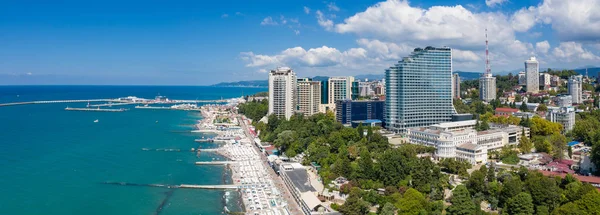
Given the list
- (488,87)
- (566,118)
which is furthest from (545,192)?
(488,87)

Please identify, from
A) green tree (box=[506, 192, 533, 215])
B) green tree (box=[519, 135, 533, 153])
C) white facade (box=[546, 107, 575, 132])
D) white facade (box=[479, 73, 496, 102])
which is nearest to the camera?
green tree (box=[506, 192, 533, 215])

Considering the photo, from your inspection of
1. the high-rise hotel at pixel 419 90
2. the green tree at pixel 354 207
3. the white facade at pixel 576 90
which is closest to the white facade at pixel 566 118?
the high-rise hotel at pixel 419 90

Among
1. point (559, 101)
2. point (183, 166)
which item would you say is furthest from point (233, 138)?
point (559, 101)

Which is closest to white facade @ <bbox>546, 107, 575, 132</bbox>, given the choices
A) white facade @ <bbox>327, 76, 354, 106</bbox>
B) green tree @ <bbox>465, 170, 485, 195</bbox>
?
green tree @ <bbox>465, 170, 485, 195</bbox>

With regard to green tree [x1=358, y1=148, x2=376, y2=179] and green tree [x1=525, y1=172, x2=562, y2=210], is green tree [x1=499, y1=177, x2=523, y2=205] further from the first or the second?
green tree [x1=358, y1=148, x2=376, y2=179]

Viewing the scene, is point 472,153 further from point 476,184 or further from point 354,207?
point 354,207
